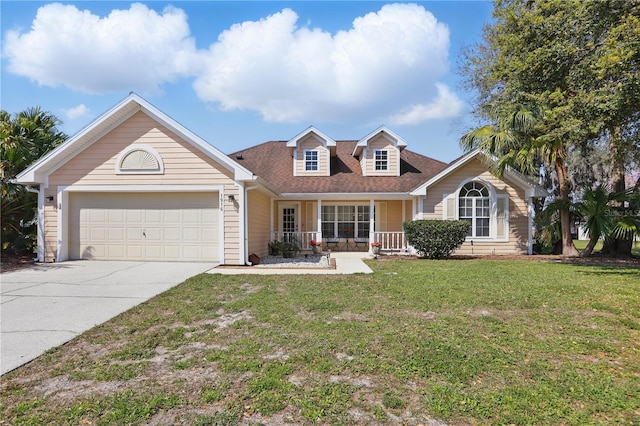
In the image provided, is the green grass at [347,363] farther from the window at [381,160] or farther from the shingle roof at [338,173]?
the window at [381,160]

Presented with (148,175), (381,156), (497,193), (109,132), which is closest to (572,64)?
(497,193)

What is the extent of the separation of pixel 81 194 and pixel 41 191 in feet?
3.75

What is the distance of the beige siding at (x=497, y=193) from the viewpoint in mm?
14805

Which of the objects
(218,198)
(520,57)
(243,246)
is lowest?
(243,246)

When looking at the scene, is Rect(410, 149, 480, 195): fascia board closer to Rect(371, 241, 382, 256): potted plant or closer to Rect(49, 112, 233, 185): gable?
Rect(371, 241, 382, 256): potted plant

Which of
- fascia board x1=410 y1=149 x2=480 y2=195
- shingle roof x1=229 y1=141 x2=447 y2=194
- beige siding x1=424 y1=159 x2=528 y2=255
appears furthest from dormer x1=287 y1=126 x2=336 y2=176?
beige siding x1=424 y1=159 x2=528 y2=255

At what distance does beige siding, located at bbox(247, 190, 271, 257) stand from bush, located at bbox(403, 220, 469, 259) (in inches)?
227

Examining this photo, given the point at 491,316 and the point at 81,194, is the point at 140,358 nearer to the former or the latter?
the point at 491,316

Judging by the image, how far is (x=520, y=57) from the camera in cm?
990

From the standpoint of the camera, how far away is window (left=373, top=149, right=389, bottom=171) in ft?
56.0

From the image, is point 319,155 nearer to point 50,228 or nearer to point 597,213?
point 50,228

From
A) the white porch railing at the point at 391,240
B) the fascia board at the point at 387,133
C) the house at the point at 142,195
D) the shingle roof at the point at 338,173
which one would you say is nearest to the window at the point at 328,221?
the shingle roof at the point at 338,173

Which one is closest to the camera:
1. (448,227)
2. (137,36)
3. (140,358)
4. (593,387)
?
(593,387)

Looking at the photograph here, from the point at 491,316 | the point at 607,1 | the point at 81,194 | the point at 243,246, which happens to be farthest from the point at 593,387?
the point at 81,194
